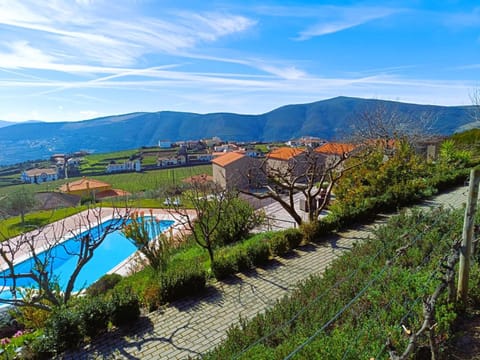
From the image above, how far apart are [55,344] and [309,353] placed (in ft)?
17.7

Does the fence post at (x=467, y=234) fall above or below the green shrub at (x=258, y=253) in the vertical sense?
above

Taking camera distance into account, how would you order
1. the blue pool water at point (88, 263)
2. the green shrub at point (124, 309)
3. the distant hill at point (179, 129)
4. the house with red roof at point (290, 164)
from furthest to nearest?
the distant hill at point (179, 129) → the blue pool water at point (88, 263) → the house with red roof at point (290, 164) → the green shrub at point (124, 309)

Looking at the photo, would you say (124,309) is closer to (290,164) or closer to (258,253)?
(258,253)

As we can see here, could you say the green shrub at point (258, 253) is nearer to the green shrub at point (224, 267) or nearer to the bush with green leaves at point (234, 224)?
the green shrub at point (224, 267)

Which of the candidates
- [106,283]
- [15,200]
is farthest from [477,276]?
[15,200]

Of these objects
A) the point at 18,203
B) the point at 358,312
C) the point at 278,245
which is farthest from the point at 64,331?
the point at 18,203

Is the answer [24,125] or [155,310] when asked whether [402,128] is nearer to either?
[155,310]

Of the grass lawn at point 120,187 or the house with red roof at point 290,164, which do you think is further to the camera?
the grass lawn at point 120,187

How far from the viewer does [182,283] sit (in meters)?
7.64

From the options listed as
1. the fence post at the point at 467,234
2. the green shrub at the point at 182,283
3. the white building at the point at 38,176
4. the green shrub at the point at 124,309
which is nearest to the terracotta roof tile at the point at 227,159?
the green shrub at the point at 182,283

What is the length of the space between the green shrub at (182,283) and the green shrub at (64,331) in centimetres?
189

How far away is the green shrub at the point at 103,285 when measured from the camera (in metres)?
10.8

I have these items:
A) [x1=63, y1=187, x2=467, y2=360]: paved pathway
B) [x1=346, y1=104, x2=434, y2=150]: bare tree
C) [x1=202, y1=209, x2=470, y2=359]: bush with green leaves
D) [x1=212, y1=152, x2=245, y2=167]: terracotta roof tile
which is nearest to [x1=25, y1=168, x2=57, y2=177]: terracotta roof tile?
[x1=212, y1=152, x2=245, y2=167]: terracotta roof tile

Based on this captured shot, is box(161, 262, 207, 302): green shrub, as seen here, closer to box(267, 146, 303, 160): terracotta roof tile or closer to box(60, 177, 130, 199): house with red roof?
box(267, 146, 303, 160): terracotta roof tile
